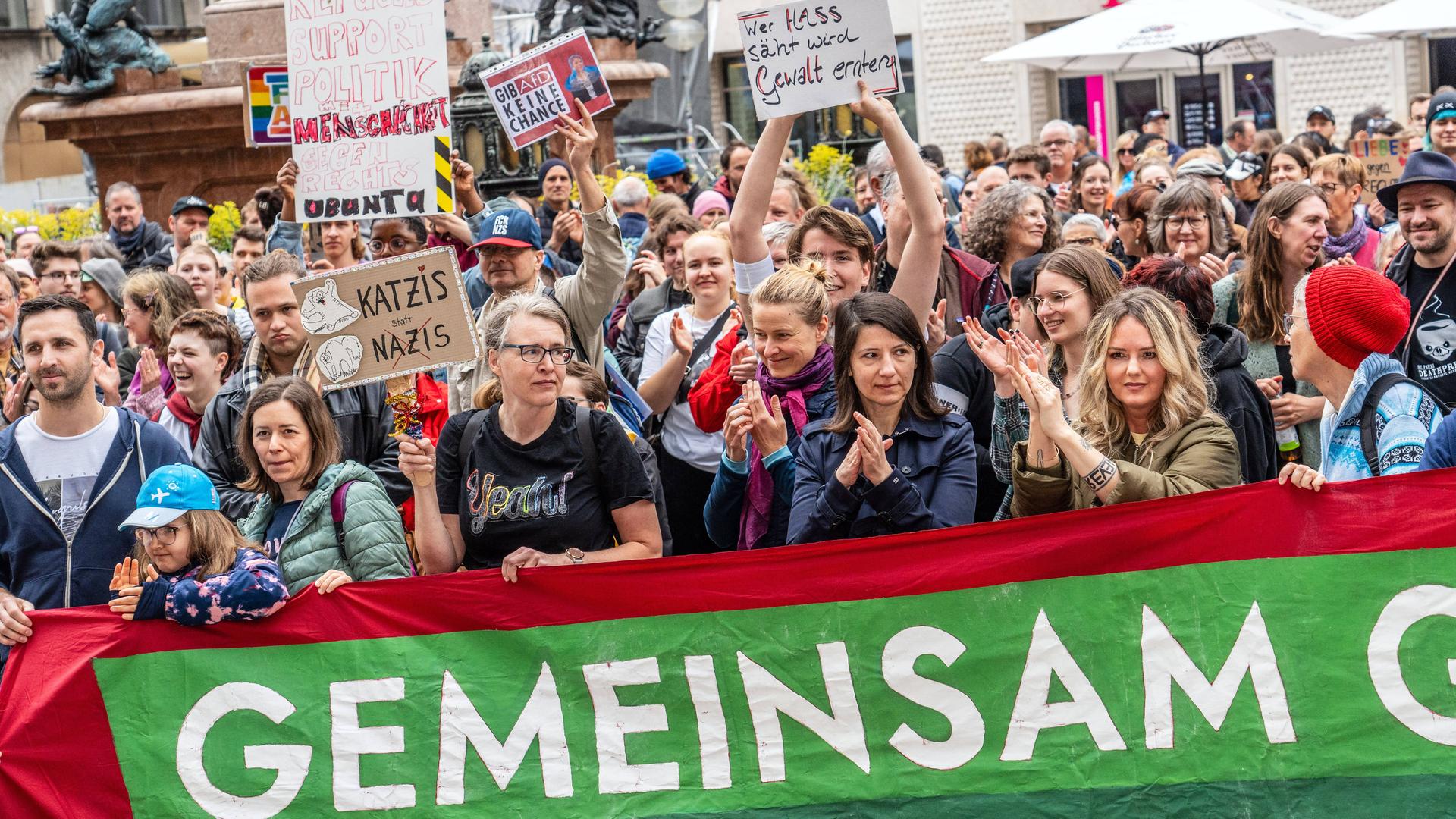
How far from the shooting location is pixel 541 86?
7789mm

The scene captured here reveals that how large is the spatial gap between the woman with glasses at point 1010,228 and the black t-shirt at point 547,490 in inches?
100

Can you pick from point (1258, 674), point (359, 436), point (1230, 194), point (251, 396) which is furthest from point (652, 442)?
point (1230, 194)

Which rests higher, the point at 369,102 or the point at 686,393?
the point at 369,102

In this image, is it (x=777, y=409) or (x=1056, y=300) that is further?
(x=1056, y=300)

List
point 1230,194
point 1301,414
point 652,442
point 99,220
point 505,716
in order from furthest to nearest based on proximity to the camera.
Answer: point 99,220 → point 1230,194 → point 652,442 → point 1301,414 → point 505,716

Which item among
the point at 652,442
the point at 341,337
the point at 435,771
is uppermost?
the point at 341,337

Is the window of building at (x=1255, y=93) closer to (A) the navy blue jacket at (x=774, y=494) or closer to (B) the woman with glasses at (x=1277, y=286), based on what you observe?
(B) the woman with glasses at (x=1277, y=286)

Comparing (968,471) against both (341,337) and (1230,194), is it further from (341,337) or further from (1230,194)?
(1230,194)

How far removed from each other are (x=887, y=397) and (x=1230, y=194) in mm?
7141

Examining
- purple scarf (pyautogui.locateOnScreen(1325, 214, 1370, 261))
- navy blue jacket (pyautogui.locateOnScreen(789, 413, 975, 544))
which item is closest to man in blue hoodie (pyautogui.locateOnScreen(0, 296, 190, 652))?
navy blue jacket (pyautogui.locateOnScreen(789, 413, 975, 544))

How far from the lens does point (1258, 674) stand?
440cm

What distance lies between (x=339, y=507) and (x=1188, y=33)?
1082cm

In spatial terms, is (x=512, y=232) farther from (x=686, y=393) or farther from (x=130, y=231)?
(x=130, y=231)

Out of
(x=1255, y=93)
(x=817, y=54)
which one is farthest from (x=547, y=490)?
(x=1255, y=93)
